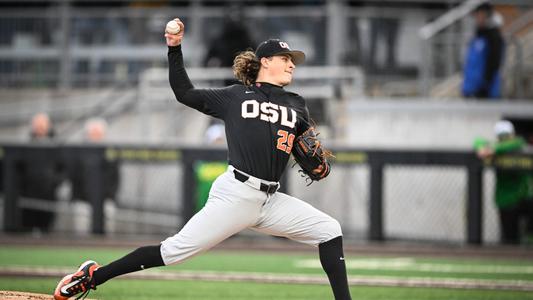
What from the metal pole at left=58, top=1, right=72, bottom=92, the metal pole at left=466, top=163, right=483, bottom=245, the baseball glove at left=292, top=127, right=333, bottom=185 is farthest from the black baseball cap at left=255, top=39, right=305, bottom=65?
the metal pole at left=58, top=1, right=72, bottom=92

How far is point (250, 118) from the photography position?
7.07 meters

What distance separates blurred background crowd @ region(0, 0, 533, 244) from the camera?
16.5 meters

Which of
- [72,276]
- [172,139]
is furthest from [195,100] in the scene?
[172,139]

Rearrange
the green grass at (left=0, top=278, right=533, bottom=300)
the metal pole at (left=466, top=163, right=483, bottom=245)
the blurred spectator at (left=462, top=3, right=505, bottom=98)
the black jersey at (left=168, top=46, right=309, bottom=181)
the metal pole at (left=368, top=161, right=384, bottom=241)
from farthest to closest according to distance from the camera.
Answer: the blurred spectator at (left=462, top=3, right=505, bottom=98) → the metal pole at (left=368, top=161, right=384, bottom=241) → the metal pole at (left=466, top=163, right=483, bottom=245) → the green grass at (left=0, top=278, right=533, bottom=300) → the black jersey at (left=168, top=46, right=309, bottom=181)

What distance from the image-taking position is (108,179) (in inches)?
676

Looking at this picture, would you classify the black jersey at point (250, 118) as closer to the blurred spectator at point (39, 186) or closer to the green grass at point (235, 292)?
the green grass at point (235, 292)

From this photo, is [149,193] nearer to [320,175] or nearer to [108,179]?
[108,179]

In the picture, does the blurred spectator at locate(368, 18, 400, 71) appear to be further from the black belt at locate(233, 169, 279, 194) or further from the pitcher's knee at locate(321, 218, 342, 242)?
the black belt at locate(233, 169, 279, 194)

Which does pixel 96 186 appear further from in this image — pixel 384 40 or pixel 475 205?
pixel 475 205

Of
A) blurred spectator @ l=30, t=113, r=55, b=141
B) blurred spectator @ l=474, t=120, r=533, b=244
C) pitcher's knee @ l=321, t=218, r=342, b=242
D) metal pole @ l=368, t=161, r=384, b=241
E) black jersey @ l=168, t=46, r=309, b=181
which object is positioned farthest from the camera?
blurred spectator @ l=30, t=113, r=55, b=141

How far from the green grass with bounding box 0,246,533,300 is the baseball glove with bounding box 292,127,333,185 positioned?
197 cm

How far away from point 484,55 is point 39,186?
792 centimetres

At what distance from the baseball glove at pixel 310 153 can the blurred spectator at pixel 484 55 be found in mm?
9509

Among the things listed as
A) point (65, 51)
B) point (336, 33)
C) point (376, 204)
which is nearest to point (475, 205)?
point (376, 204)
